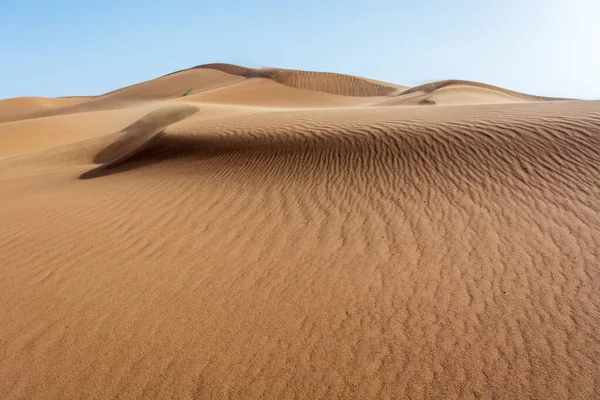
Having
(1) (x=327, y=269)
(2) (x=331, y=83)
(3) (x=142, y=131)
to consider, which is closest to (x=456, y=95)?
(3) (x=142, y=131)

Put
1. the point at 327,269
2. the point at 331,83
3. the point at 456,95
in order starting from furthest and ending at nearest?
the point at 331,83
the point at 456,95
the point at 327,269

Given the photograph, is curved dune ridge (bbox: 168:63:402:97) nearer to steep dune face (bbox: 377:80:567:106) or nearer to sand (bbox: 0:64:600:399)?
steep dune face (bbox: 377:80:567:106)

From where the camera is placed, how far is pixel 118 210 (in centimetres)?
721

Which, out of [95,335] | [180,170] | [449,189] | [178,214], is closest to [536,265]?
[449,189]

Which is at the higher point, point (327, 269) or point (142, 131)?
point (142, 131)

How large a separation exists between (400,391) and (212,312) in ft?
5.75

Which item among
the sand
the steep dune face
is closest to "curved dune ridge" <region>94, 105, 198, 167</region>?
the sand

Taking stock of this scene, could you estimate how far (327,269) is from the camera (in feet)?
16.1

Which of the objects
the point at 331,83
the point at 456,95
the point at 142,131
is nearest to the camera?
the point at 142,131

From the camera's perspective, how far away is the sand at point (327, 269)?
3521 mm

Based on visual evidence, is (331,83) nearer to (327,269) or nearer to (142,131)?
(142,131)

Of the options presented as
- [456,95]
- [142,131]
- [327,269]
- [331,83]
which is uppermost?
[331,83]

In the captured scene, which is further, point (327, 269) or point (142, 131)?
point (142, 131)

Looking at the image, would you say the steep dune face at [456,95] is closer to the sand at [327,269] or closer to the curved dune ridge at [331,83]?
the curved dune ridge at [331,83]
